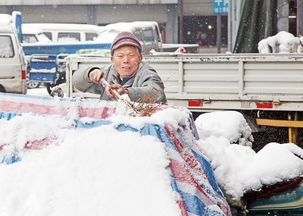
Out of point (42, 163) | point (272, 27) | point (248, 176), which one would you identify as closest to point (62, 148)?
point (42, 163)

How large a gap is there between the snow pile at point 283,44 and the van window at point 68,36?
15848 millimetres

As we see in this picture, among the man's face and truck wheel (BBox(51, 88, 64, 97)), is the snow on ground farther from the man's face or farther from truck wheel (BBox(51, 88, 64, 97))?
truck wheel (BBox(51, 88, 64, 97))

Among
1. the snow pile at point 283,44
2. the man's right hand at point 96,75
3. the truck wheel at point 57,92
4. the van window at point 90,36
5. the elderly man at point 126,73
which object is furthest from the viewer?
the van window at point 90,36

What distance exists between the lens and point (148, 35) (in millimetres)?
27609

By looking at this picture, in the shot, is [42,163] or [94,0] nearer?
[42,163]

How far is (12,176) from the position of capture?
276cm

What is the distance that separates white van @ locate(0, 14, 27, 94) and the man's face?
13.4m

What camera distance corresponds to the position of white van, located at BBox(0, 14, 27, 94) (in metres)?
17.8

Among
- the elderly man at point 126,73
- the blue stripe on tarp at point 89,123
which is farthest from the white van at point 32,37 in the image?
the blue stripe on tarp at point 89,123

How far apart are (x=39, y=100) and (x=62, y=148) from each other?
1.73ft

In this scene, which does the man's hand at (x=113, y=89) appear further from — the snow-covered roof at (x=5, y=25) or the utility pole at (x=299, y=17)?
the snow-covered roof at (x=5, y=25)

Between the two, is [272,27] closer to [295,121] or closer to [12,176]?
[295,121]

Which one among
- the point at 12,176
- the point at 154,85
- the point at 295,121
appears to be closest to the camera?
the point at 12,176

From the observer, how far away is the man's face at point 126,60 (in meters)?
4.70
